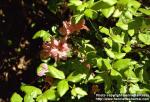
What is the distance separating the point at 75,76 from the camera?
1933 millimetres

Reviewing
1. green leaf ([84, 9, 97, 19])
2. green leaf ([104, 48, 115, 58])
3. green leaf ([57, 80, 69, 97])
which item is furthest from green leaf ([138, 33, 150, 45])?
green leaf ([57, 80, 69, 97])

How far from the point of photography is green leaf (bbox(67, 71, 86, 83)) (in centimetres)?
191

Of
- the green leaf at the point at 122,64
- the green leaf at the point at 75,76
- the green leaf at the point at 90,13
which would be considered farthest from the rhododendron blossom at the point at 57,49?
the green leaf at the point at 122,64

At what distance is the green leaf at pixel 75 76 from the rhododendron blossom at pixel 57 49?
0.37 m

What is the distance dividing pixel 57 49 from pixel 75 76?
46 centimetres

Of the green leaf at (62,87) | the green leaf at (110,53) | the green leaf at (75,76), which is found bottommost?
the green leaf at (62,87)

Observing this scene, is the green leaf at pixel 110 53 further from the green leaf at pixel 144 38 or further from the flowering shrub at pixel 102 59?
the green leaf at pixel 144 38

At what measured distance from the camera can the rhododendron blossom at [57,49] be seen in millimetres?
2314

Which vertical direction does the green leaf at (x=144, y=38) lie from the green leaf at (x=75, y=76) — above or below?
above

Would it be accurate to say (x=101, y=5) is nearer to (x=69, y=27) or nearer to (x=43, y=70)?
(x=69, y=27)

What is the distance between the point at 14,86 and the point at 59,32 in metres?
1.35

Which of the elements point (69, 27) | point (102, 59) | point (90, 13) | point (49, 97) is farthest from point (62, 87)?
point (69, 27)

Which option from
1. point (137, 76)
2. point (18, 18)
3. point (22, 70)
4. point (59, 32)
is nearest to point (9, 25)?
point (18, 18)

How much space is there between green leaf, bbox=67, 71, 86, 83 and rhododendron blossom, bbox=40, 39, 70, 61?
1.21 ft
